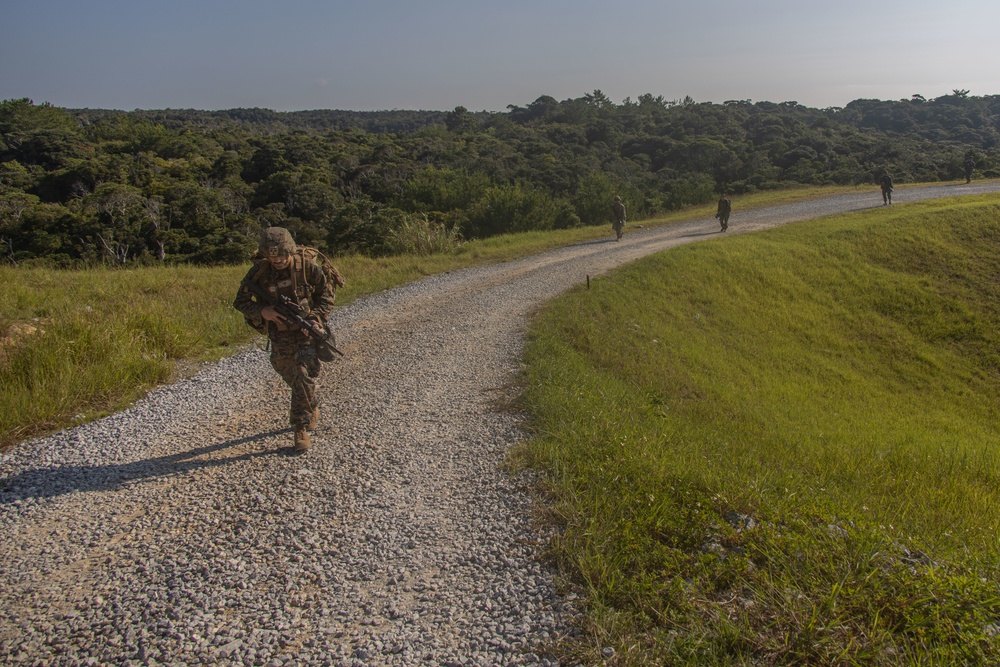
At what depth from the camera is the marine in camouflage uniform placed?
4914mm

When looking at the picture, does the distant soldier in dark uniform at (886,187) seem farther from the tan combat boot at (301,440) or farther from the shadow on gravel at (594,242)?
the tan combat boot at (301,440)

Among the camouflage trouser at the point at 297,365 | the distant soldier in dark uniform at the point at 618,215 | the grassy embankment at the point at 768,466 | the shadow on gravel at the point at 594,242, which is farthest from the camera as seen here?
the distant soldier in dark uniform at the point at 618,215

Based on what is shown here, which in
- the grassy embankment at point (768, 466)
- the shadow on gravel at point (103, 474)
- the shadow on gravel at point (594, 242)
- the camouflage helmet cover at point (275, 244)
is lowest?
the grassy embankment at point (768, 466)

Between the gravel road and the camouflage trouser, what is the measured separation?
33 cm

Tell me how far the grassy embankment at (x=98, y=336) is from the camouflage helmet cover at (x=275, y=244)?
8.56ft

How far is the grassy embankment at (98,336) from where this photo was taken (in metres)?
5.76

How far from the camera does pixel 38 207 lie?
26.2 meters

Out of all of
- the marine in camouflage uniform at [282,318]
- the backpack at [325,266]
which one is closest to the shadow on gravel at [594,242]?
the backpack at [325,266]

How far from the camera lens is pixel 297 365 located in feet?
16.5

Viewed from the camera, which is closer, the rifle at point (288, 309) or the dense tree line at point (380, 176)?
the rifle at point (288, 309)

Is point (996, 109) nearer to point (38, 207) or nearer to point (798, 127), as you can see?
point (798, 127)

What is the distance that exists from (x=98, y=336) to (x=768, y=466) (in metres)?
6.95

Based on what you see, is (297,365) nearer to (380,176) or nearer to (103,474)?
(103,474)

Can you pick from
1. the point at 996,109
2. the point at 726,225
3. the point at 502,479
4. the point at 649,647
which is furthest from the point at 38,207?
the point at 996,109
